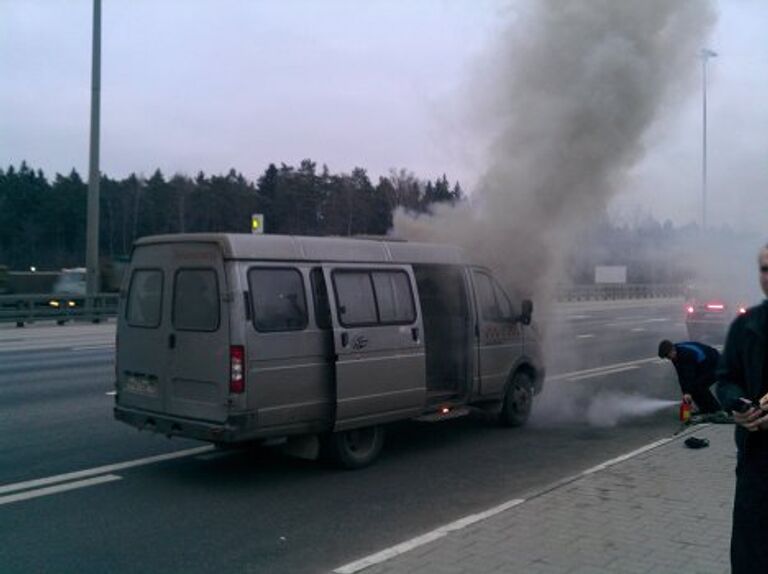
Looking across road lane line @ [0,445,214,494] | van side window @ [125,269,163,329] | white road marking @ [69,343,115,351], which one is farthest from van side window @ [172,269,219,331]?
white road marking @ [69,343,115,351]

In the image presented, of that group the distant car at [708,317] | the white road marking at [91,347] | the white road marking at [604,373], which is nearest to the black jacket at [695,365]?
the white road marking at [604,373]

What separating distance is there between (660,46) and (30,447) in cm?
1019

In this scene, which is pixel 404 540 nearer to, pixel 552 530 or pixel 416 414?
pixel 552 530

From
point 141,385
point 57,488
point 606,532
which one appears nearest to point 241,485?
point 141,385

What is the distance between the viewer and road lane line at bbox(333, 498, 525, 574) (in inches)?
195

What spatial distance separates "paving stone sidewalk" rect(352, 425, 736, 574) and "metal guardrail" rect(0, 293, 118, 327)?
22.6m

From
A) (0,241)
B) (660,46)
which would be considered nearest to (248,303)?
(660,46)

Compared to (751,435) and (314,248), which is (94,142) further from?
(751,435)

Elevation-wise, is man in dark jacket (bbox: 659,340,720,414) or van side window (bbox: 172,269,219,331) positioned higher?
van side window (bbox: 172,269,219,331)

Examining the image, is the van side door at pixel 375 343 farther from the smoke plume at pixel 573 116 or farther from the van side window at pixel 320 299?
the smoke plume at pixel 573 116

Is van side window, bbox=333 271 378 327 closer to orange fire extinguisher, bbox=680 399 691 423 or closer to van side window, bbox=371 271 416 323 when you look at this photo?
van side window, bbox=371 271 416 323

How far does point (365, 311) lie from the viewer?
7766mm

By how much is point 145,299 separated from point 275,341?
4.96ft

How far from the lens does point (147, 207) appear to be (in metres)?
65.5
